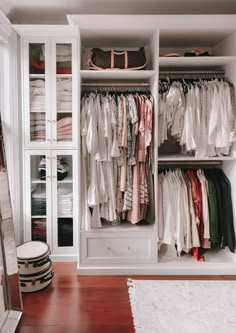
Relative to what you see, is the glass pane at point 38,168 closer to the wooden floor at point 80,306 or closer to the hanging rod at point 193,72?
the wooden floor at point 80,306

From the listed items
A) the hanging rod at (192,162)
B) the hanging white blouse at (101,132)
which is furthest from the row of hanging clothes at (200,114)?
the hanging white blouse at (101,132)

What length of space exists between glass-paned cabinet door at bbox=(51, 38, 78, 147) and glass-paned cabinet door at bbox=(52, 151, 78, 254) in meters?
0.17

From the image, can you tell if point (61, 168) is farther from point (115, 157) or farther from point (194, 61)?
point (194, 61)

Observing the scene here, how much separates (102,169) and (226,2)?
6.35ft

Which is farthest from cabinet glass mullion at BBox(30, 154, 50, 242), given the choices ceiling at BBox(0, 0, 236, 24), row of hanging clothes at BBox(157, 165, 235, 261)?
ceiling at BBox(0, 0, 236, 24)

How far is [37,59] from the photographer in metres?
3.12

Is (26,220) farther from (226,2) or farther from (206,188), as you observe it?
(226,2)

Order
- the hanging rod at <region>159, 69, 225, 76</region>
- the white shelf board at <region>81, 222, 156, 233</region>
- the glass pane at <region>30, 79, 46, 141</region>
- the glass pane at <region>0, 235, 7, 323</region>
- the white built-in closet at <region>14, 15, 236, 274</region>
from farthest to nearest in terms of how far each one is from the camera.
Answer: the glass pane at <region>30, 79, 46, 141</region>, the hanging rod at <region>159, 69, 225, 76</region>, the white shelf board at <region>81, 222, 156, 233</region>, the white built-in closet at <region>14, 15, 236, 274</region>, the glass pane at <region>0, 235, 7, 323</region>

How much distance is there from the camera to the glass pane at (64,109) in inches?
124

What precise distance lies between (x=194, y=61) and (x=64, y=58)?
4.15 feet

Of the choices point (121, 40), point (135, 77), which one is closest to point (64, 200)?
point (135, 77)

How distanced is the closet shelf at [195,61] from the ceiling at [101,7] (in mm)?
544

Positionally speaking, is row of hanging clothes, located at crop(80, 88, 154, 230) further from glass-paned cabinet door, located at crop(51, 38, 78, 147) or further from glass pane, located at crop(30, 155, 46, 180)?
glass pane, located at crop(30, 155, 46, 180)

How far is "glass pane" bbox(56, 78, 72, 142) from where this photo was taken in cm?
314
